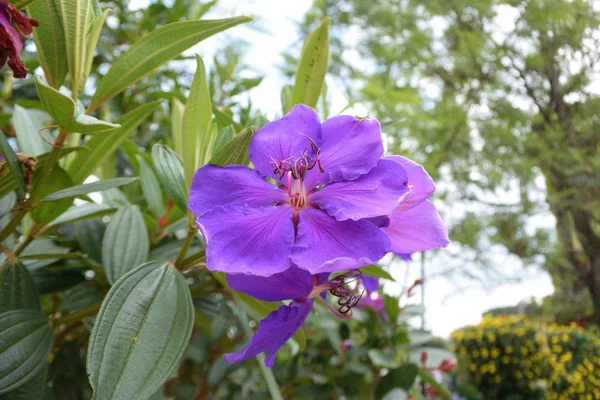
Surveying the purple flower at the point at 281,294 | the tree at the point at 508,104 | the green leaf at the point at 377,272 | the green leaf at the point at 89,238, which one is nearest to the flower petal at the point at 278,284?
the purple flower at the point at 281,294

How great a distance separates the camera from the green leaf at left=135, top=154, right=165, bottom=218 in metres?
0.59

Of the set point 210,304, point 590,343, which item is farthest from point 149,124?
point 590,343

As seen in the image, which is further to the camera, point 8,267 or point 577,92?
point 577,92

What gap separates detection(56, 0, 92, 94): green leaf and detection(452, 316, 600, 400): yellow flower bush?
3917 mm

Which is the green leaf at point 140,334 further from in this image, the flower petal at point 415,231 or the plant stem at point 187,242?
the flower petal at point 415,231

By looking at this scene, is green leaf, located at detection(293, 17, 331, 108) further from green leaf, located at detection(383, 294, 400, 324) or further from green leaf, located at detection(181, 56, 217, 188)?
green leaf, located at detection(383, 294, 400, 324)

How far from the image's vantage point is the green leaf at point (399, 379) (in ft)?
2.71

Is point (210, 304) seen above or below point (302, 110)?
below

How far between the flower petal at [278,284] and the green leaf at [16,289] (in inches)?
7.8

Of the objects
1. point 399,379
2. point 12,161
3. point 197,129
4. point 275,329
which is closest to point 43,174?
point 12,161

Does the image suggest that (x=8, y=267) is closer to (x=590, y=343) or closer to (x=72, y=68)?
(x=72, y=68)

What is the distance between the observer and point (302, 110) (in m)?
0.40

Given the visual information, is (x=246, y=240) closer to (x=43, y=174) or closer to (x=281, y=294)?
(x=281, y=294)

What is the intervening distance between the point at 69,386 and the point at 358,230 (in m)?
0.43
